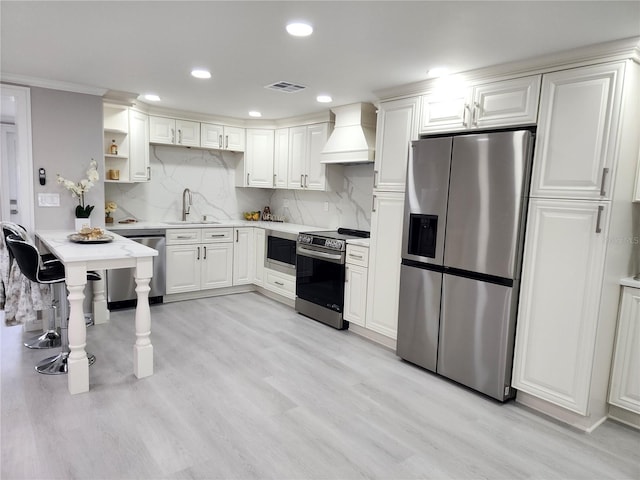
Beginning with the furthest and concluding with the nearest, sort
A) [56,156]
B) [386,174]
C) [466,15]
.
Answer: [56,156], [386,174], [466,15]

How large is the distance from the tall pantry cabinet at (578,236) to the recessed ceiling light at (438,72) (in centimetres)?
67

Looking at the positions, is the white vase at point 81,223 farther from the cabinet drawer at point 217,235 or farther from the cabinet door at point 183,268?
the cabinet drawer at point 217,235

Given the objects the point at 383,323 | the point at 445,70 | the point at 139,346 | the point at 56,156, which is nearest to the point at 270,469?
the point at 139,346

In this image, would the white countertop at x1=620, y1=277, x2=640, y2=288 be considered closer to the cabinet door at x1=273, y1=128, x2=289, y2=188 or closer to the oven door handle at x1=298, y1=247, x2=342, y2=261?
the oven door handle at x1=298, y1=247, x2=342, y2=261

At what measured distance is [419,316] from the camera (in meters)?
3.24

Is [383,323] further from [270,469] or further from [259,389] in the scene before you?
[270,469]

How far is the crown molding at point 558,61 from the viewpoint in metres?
2.24

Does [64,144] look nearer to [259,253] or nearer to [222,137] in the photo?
[222,137]

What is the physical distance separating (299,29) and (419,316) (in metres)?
2.22

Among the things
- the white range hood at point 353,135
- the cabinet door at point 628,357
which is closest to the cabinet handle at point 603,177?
the cabinet door at point 628,357

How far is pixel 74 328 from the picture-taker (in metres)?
2.70

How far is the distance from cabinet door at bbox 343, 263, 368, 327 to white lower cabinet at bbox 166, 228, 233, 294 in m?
1.82

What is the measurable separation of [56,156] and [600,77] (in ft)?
14.4

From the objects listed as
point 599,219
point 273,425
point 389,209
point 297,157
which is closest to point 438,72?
point 389,209
